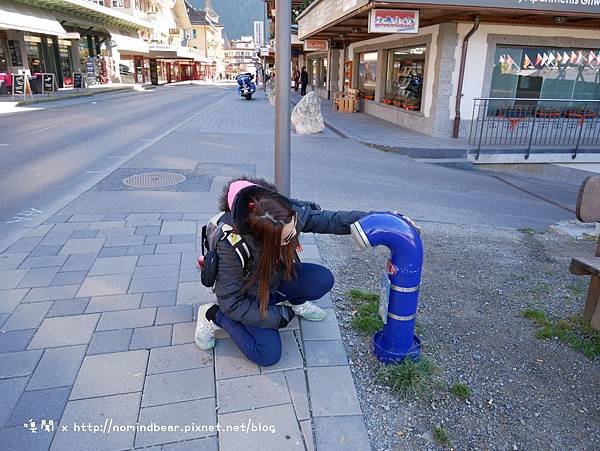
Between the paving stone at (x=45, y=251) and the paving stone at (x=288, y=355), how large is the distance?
2.54 m

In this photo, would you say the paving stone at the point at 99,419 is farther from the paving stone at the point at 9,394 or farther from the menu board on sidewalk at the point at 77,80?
the menu board on sidewalk at the point at 77,80

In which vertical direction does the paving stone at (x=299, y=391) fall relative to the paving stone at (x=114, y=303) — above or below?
below

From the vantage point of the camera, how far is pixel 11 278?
12.1ft

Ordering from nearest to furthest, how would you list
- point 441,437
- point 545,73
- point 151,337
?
point 441,437 → point 151,337 → point 545,73

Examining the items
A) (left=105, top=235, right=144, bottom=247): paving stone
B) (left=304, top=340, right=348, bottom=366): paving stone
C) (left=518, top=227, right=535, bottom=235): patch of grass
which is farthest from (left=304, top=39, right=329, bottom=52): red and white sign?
(left=304, top=340, right=348, bottom=366): paving stone

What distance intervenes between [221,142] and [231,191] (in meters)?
8.65

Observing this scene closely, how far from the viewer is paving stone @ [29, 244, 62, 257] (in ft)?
13.6

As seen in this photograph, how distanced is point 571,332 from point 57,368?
348cm

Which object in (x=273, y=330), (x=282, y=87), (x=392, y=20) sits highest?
(x=392, y=20)

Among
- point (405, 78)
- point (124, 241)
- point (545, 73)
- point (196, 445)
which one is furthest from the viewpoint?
point (405, 78)

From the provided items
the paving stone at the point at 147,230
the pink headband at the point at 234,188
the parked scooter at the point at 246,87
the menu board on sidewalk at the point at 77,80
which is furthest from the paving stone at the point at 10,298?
the menu board on sidewalk at the point at 77,80

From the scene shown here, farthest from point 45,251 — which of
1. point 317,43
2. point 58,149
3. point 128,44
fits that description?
point 128,44

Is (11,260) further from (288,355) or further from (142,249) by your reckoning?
(288,355)

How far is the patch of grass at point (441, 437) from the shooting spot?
2.24 meters
